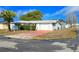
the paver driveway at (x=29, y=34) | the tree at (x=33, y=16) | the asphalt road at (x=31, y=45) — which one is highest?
the tree at (x=33, y=16)

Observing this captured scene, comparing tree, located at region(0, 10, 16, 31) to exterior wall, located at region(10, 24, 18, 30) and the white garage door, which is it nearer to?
exterior wall, located at region(10, 24, 18, 30)

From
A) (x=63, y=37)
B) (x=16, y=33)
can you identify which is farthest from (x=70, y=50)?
(x=16, y=33)

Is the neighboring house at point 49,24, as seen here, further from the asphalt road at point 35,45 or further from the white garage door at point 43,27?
the asphalt road at point 35,45

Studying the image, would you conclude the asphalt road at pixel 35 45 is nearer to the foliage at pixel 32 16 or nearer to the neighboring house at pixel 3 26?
the neighboring house at pixel 3 26

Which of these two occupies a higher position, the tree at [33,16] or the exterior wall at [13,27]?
the tree at [33,16]

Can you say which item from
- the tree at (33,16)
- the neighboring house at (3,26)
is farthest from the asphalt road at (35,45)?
the tree at (33,16)

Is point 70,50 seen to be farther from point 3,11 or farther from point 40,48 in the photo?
point 3,11

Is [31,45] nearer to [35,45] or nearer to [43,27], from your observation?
[35,45]

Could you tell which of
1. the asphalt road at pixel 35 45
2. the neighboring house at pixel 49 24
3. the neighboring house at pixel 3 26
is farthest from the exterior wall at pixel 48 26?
the neighboring house at pixel 3 26

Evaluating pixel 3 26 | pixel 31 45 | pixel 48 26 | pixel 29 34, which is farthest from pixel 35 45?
pixel 3 26

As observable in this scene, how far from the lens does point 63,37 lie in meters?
8.24

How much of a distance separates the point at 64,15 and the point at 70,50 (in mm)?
430
